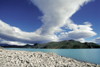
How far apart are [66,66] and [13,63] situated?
799 centimetres

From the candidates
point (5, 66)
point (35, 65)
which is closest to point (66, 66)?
point (35, 65)

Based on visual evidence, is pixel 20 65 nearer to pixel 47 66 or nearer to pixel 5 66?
pixel 5 66

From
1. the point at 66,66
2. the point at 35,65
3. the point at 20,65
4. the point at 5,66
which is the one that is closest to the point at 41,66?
the point at 35,65

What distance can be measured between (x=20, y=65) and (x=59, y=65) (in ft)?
19.1

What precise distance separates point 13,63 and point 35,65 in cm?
317

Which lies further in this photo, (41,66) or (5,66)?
(41,66)

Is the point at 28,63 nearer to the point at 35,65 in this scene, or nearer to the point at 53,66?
the point at 35,65

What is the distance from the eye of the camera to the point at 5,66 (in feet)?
31.3

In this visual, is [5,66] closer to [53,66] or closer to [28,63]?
[28,63]

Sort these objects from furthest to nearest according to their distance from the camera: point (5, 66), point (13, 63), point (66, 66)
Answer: point (66, 66) < point (13, 63) < point (5, 66)

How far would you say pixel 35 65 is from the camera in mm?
10523

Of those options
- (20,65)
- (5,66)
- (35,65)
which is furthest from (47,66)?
(5,66)

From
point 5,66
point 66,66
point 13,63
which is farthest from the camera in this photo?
point 66,66

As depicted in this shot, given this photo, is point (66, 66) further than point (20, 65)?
Yes
